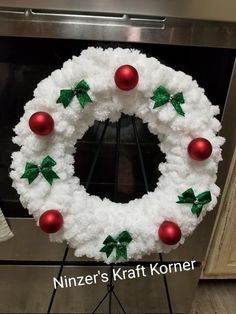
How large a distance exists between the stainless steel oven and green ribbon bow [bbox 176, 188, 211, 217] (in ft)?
0.45

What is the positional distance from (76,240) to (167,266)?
0.43m

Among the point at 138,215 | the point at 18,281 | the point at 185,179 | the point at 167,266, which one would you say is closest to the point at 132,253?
the point at 138,215

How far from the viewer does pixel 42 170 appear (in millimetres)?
750

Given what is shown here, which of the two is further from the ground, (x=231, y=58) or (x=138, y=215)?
(x=231, y=58)

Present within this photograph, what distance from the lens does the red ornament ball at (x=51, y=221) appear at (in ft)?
2.41

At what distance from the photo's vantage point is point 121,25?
2.54ft

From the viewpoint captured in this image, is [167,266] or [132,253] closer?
[132,253]

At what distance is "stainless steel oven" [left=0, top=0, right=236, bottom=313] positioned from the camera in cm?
77

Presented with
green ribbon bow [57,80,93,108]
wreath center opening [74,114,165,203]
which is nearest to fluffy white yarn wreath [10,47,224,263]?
green ribbon bow [57,80,93,108]

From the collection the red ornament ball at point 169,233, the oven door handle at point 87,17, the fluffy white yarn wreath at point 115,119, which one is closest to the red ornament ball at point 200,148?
the fluffy white yarn wreath at point 115,119

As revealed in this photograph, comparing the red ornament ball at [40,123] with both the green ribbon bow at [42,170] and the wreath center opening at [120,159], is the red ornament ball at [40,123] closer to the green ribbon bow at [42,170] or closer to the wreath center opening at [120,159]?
the green ribbon bow at [42,170]

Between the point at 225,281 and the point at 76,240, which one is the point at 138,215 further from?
the point at 225,281

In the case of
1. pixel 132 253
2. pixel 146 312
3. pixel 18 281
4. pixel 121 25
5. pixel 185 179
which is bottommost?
pixel 146 312

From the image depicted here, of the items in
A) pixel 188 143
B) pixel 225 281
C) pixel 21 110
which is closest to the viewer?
pixel 188 143
